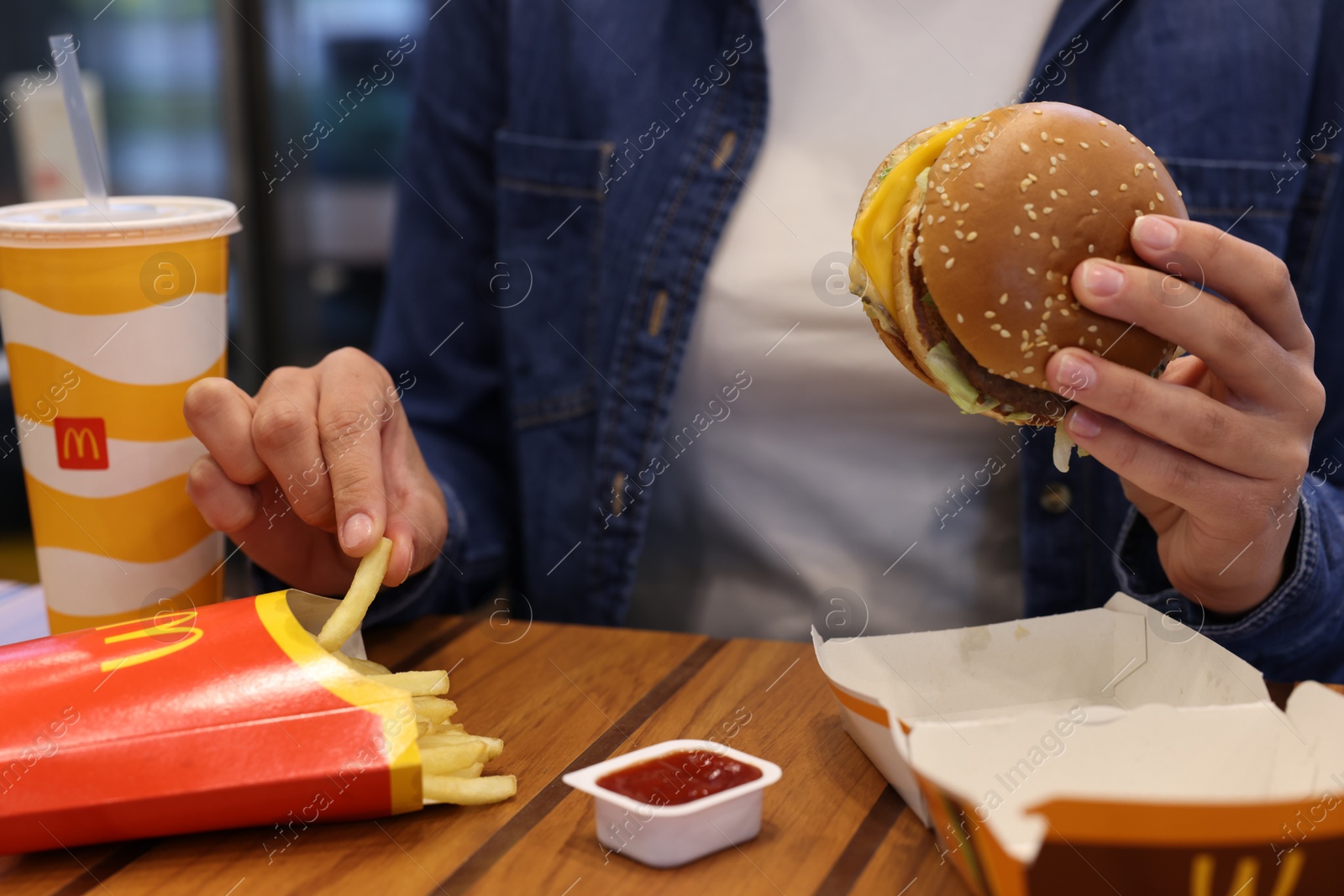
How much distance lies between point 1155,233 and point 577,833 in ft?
2.54

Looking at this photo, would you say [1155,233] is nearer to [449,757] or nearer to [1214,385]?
[1214,385]

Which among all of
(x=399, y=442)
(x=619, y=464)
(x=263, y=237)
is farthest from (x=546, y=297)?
(x=263, y=237)

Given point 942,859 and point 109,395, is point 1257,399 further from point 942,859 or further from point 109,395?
point 109,395

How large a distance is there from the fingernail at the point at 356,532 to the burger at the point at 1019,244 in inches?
23.6

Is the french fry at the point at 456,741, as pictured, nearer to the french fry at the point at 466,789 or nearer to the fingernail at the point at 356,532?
the french fry at the point at 466,789

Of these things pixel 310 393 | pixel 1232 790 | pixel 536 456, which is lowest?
pixel 536 456

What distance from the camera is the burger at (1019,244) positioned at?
1.09 metres

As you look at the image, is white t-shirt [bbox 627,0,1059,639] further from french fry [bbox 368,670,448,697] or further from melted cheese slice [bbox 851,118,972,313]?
french fry [bbox 368,670,448,697]

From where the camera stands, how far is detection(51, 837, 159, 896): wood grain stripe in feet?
2.90

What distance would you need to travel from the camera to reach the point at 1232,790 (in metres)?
0.90

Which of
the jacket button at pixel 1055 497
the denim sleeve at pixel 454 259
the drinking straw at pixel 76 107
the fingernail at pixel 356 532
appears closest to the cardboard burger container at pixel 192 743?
the fingernail at pixel 356 532

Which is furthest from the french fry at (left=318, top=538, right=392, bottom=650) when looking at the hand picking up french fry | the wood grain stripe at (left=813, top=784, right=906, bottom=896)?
the wood grain stripe at (left=813, top=784, right=906, bottom=896)

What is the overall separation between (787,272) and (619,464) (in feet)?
1.33

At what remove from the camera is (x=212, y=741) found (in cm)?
93
